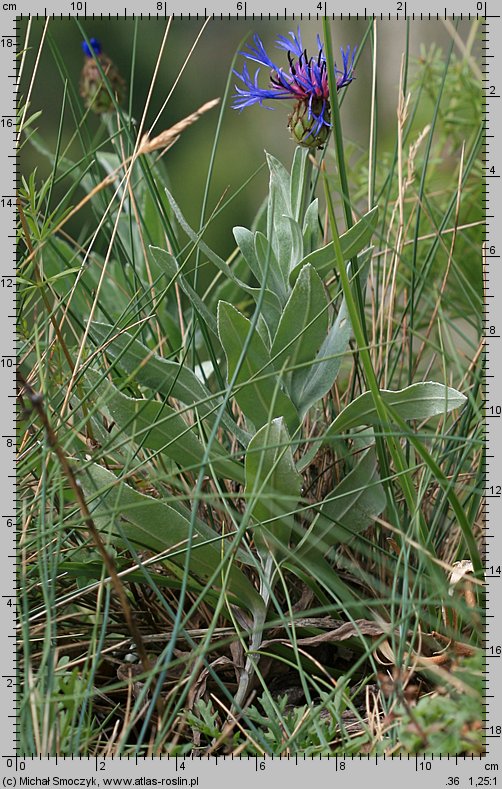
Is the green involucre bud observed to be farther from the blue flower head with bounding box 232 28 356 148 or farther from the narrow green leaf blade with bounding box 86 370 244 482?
the narrow green leaf blade with bounding box 86 370 244 482

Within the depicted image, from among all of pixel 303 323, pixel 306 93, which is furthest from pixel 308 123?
pixel 303 323

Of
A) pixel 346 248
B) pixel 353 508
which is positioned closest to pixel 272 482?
pixel 353 508

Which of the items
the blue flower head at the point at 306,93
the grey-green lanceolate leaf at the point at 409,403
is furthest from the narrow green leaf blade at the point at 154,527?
the blue flower head at the point at 306,93

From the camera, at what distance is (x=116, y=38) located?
3.47 m

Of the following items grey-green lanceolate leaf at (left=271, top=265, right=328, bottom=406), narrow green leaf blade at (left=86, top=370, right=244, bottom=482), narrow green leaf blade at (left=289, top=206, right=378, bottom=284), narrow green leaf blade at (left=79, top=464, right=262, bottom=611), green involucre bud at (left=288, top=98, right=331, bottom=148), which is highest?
green involucre bud at (left=288, top=98, right=331, bottom=148)

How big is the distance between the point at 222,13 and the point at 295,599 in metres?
0.58

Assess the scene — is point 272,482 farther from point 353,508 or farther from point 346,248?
point 346,248

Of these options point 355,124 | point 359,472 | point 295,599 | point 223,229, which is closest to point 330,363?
point 359,472

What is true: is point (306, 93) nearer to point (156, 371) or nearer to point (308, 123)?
point (308, 123)

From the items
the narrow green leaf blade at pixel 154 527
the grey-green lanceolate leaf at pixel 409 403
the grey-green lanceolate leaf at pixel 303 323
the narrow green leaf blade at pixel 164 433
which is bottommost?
the narrow green leaf blade at pixel 154 527

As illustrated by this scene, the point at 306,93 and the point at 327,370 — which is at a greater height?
the point at 306,93

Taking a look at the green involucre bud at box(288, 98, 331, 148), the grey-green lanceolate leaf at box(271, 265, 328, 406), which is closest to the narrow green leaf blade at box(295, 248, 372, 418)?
the grey-green lanceolate leaf at box(271, 265, 328, 406)

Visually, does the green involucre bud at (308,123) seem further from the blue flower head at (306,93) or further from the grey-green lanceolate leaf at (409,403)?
the grey-green lanceolate leaf at (409,403)

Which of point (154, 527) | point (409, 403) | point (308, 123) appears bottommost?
point (154, 527)
